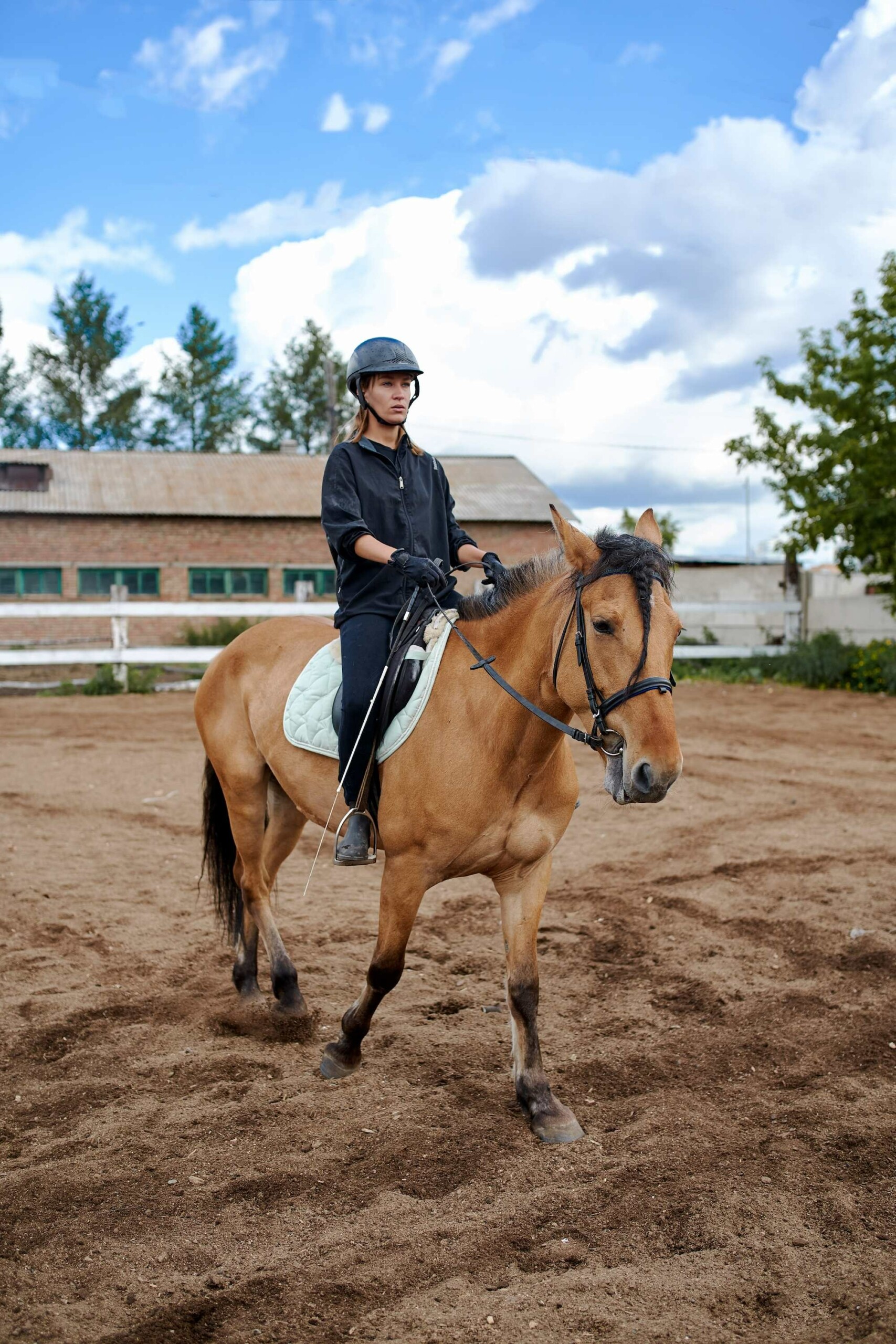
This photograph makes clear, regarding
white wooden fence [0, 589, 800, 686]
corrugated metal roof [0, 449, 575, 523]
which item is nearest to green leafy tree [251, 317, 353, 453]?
corrugated metal roof [0, 449, 575, 523]

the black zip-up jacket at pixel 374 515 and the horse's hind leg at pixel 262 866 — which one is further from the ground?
the black zip-up jacket at pixel 374 515

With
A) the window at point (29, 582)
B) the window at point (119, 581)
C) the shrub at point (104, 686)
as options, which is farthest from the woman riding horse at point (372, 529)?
the window at point (29, 582)

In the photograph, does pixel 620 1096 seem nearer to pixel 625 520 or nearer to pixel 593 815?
pixel 593 815

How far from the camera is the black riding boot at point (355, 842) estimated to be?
3.95 meters

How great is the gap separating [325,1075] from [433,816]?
1234mm

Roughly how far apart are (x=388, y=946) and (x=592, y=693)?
1332mm

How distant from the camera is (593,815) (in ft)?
28.8

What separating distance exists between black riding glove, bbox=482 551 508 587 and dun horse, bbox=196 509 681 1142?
5cm

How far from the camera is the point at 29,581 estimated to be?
27969mm

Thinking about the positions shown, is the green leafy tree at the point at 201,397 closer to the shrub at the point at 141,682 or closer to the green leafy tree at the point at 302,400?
the green leafy tree at the point at 302,400

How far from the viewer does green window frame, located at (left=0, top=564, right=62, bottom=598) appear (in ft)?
91.0

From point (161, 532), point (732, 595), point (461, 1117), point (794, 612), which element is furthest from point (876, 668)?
point (161, 532)

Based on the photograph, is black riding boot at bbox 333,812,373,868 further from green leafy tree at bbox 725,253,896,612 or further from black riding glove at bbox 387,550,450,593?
green leafy tree at bbox 725,253,896,612

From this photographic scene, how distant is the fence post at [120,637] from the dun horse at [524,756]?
14152 mm
